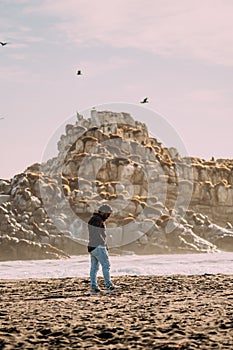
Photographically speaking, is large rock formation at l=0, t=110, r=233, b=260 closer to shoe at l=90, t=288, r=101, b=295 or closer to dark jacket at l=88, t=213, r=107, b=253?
dark jacket at l=88, t=213, r=107, b=253

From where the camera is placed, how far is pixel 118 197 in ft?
211

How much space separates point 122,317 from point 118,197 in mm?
52408

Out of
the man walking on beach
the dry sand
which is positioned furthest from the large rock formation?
the dry sand

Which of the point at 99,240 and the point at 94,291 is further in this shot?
the point at 99,240

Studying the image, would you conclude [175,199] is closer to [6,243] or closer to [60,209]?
[60,209]

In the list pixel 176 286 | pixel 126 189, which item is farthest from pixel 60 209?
pixel 176 286

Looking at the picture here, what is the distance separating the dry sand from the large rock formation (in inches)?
1281

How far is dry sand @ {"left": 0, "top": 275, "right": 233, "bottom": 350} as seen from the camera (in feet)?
31.2

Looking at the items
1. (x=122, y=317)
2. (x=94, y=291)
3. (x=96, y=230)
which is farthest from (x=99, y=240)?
(x=122, y=317)

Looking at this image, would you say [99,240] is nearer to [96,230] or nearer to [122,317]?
[96,230]

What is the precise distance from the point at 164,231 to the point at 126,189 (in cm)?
995

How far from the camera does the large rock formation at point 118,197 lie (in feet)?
181

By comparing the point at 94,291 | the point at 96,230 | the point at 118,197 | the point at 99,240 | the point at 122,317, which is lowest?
the point at 122,317

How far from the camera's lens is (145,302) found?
47.5 ft
